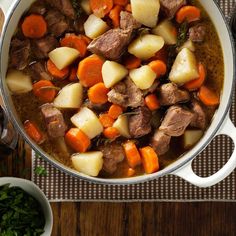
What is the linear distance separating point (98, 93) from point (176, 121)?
380mm

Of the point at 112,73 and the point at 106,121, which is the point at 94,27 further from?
the point at 106,121

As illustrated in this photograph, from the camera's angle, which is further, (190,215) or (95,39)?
(190,215)

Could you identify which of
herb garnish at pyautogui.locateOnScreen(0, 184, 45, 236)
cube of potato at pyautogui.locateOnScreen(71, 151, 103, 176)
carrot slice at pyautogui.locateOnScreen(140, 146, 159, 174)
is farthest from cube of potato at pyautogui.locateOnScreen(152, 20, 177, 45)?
herb garnish at pyautogui.locateOnScreen(0, 184, 45, 236)

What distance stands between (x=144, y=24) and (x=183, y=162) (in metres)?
0.66

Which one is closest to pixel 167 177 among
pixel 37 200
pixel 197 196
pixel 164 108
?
pixel 197 196

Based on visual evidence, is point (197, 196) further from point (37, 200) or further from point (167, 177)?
point (37, 200)

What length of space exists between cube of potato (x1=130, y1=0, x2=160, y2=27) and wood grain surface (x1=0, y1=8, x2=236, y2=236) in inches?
35.5

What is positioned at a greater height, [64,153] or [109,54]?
[109,54]

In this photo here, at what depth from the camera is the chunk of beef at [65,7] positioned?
9.56 feet

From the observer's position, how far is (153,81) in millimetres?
2869

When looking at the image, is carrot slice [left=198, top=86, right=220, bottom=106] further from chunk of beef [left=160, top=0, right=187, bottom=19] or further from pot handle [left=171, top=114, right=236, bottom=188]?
chunk of beef [left=160, top=0, right=187, bottom=19]

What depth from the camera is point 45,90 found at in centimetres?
295

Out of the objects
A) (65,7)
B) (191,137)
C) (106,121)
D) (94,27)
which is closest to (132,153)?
(106,121)

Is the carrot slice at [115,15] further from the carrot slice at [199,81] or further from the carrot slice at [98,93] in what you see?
the carrot slice at [199,81]
